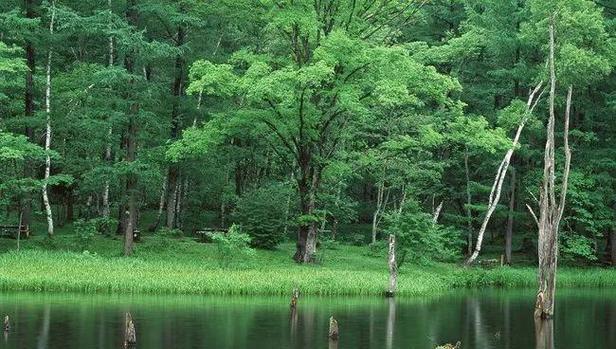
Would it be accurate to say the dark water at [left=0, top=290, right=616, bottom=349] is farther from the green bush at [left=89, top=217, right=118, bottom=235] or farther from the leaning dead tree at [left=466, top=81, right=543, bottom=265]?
the green bush at [left=89, top=217, right=118, bottom=235]

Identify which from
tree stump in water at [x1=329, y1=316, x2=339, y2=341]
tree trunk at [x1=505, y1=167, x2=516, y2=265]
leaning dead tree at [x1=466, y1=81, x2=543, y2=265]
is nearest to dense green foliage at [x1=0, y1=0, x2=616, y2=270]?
tree trunk at [x1=505, y1=167, x2=516, y2=265]

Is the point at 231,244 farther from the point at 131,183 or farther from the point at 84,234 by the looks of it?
the point at 84,234

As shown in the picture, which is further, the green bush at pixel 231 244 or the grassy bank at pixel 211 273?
the green bush at pixel 231 244

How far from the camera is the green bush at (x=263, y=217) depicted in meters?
43.6

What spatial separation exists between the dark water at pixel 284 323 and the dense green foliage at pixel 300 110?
6.22 metres

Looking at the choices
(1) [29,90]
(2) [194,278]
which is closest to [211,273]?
(2) [194,278]

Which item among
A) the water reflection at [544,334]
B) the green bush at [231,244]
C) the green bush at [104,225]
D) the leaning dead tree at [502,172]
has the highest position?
the leaning dead tree at [502,172]

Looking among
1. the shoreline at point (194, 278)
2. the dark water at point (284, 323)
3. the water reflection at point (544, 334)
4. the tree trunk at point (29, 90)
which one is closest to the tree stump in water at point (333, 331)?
the dark water at point (284, 323)

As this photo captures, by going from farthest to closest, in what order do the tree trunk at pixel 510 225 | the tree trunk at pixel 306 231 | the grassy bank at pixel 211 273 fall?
the tree trunk at pixel 510 225 < the tree trunk at pixel 306 231 < the grassy bank at pixel 211 273

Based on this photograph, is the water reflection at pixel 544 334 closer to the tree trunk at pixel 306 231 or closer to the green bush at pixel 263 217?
the tree trunk at pixel 306 231

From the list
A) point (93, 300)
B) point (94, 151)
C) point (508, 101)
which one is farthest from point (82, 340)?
point (508, 101)

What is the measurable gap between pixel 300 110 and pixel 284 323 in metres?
17.1

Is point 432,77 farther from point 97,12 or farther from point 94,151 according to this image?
point 94,151

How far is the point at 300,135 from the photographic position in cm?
4050
